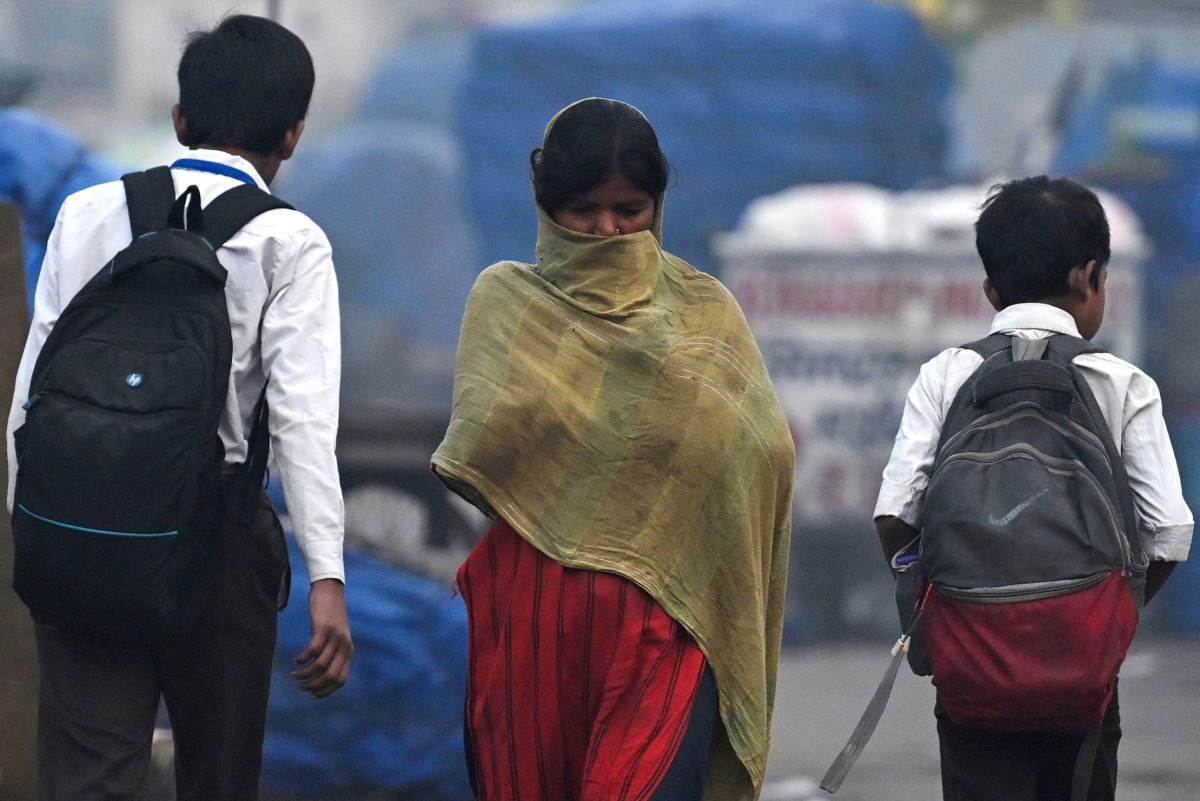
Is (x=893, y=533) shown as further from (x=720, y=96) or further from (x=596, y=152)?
(x=720, y=96)

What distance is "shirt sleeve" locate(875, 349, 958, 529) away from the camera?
8.77 ft

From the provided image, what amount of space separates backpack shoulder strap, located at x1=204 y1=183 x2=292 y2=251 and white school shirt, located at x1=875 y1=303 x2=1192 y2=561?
104cm

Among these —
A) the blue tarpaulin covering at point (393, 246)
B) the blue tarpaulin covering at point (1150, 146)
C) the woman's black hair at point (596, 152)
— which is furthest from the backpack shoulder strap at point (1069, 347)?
the blue tarpaulin covering at point (1150, 146)

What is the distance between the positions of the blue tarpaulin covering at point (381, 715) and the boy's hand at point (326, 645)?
2056 millimetres

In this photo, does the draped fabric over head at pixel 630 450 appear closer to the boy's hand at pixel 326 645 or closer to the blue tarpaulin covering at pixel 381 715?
the boy's hand at pixel 326 645

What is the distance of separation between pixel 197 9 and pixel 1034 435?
272cm

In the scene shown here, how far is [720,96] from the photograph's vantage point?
15.4 ft

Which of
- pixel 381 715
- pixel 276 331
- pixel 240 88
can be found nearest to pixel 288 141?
pixel 240 88

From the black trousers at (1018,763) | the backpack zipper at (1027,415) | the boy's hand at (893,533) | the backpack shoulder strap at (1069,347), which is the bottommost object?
the black trousers at (1018,763)

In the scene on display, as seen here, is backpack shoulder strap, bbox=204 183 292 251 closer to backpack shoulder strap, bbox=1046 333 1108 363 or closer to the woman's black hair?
the woman's black hair

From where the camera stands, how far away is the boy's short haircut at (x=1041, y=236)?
2719 mm

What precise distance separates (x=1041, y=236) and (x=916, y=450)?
0.41m

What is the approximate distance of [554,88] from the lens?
4.58m

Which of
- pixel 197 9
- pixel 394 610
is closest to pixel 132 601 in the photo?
pixel 394 610
